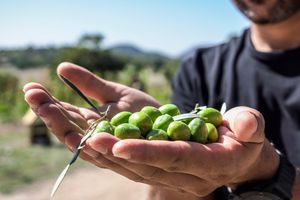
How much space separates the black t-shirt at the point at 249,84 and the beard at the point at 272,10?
17 cm

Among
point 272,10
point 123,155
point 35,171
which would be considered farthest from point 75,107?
point 35,171

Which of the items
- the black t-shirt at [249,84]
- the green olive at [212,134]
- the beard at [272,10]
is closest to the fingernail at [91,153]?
the green olive at [212,134]

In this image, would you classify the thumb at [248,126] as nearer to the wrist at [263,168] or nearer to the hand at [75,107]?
the wrist at [263,168]

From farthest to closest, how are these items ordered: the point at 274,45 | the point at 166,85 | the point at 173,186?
1. the point at 166,85
2. the point at 274,45
3. the point at 173,186

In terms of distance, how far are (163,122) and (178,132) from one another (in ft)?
0.35

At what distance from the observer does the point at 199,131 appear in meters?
1.56

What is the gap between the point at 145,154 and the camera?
1.31 meters

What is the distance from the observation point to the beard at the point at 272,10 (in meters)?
2.64

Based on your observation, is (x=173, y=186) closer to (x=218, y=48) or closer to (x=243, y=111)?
(x=243, y=111)

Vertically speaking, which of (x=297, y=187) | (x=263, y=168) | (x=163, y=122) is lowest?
(x=297, y=187)

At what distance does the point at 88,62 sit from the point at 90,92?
21712 mm

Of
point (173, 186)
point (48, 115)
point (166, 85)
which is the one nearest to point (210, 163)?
point (173, 186)

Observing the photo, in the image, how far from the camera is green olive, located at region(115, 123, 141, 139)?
149 centimetres

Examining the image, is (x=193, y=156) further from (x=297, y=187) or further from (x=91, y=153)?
(x=297, y=187)
